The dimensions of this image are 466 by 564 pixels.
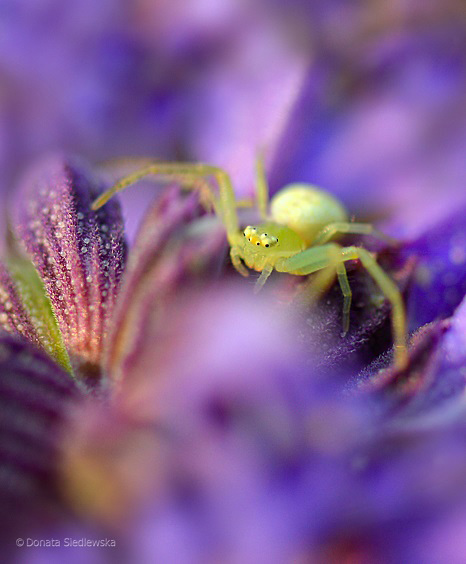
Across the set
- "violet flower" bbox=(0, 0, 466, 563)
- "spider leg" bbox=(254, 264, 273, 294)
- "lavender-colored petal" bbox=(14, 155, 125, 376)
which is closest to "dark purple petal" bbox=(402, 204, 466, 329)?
"violet flower" bbox=(0, 0, 466, 563)

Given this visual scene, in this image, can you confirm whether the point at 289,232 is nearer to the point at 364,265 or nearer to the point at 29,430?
the point at 364,265

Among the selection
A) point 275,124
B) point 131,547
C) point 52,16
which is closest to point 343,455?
point 131,547

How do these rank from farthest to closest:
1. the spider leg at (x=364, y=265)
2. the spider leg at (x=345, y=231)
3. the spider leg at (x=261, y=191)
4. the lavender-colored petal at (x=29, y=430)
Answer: the spider leg at (x=261, y=191), the spider leg at (x=345, y=231), the spider leg at (x=364, y=265), the lavender-colored petal at (x=29, y=430)

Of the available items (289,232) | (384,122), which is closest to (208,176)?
(289,232)

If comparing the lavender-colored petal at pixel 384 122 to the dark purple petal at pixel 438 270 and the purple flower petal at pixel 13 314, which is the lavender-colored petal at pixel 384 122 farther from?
the purple flower petal at pixel 13 314

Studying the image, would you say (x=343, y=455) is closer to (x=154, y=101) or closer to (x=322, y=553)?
(x=322, y=553)

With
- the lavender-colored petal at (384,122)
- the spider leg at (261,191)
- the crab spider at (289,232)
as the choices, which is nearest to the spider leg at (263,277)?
the crab spider at (289,232)

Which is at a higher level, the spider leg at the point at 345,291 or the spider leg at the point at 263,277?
the spider leg at the point at 263,277
